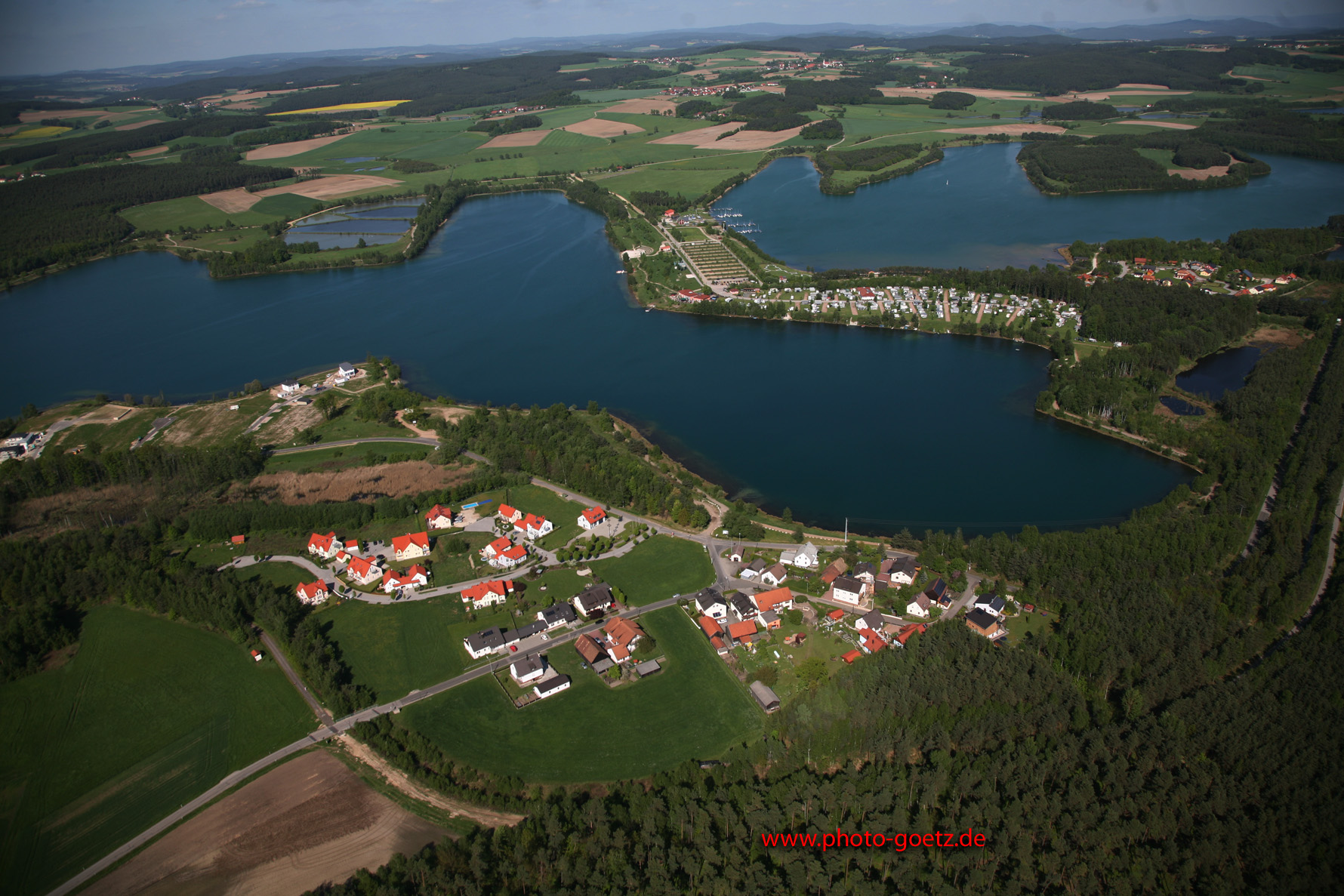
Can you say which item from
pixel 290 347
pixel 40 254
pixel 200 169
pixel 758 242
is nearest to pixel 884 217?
pixel 758 242

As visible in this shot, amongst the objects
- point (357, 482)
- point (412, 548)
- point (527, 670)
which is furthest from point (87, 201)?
point (527, 670)

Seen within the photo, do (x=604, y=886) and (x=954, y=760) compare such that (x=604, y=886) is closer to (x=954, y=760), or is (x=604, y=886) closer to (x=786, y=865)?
(x=786, y=865)

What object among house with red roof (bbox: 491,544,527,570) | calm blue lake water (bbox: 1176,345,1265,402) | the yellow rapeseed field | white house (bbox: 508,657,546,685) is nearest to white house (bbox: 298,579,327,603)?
house with red roof (bbox: 491,544,527,570)

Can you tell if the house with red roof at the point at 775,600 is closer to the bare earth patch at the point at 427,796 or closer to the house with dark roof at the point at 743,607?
the house with dark roof at the point at 743,607

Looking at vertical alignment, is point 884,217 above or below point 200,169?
below

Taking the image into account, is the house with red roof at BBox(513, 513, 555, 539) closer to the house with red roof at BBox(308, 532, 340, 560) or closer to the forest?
the house with red roof at BBox(308, 532, 340, 560)

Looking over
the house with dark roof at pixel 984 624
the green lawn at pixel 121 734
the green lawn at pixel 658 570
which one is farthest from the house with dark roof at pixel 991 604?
the green lawn at pixel 121 734
